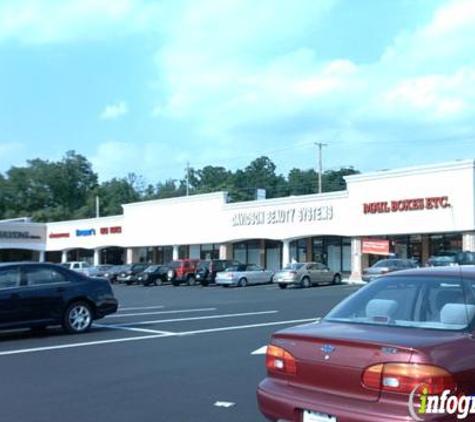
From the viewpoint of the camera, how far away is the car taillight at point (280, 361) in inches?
219

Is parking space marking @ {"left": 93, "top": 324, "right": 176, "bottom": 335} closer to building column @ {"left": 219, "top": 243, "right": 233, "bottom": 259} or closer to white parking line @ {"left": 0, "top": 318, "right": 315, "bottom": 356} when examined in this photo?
white parking line @ {"left": 0, "top": 318, "right": 315, "bottom": 356}

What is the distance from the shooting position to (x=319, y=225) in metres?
44.1

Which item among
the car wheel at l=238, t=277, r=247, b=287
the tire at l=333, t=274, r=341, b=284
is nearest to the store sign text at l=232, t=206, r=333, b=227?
the tire at l=333, t=274, r=341, b=284

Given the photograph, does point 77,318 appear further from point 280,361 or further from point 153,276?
point 153,276

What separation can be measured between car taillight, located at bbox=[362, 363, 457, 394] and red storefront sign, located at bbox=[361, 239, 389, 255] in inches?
1393

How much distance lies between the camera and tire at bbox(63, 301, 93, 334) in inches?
572

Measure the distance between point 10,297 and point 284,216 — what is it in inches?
1328

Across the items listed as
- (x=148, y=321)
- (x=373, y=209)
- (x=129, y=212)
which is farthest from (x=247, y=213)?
(x=148, y=321)

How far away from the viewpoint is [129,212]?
60.5 meters

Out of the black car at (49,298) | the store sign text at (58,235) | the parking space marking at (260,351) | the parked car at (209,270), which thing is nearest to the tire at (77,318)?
the black car at (49,298)

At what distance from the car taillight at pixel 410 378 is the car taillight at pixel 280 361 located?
0.81 metres

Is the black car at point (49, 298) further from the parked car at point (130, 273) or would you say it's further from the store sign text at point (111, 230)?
the store sign text at point (111, 230)

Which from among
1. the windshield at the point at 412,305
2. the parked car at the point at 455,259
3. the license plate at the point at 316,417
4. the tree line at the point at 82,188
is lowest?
the license plate at the point at 316,417

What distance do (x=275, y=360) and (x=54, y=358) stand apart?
6.62 m
